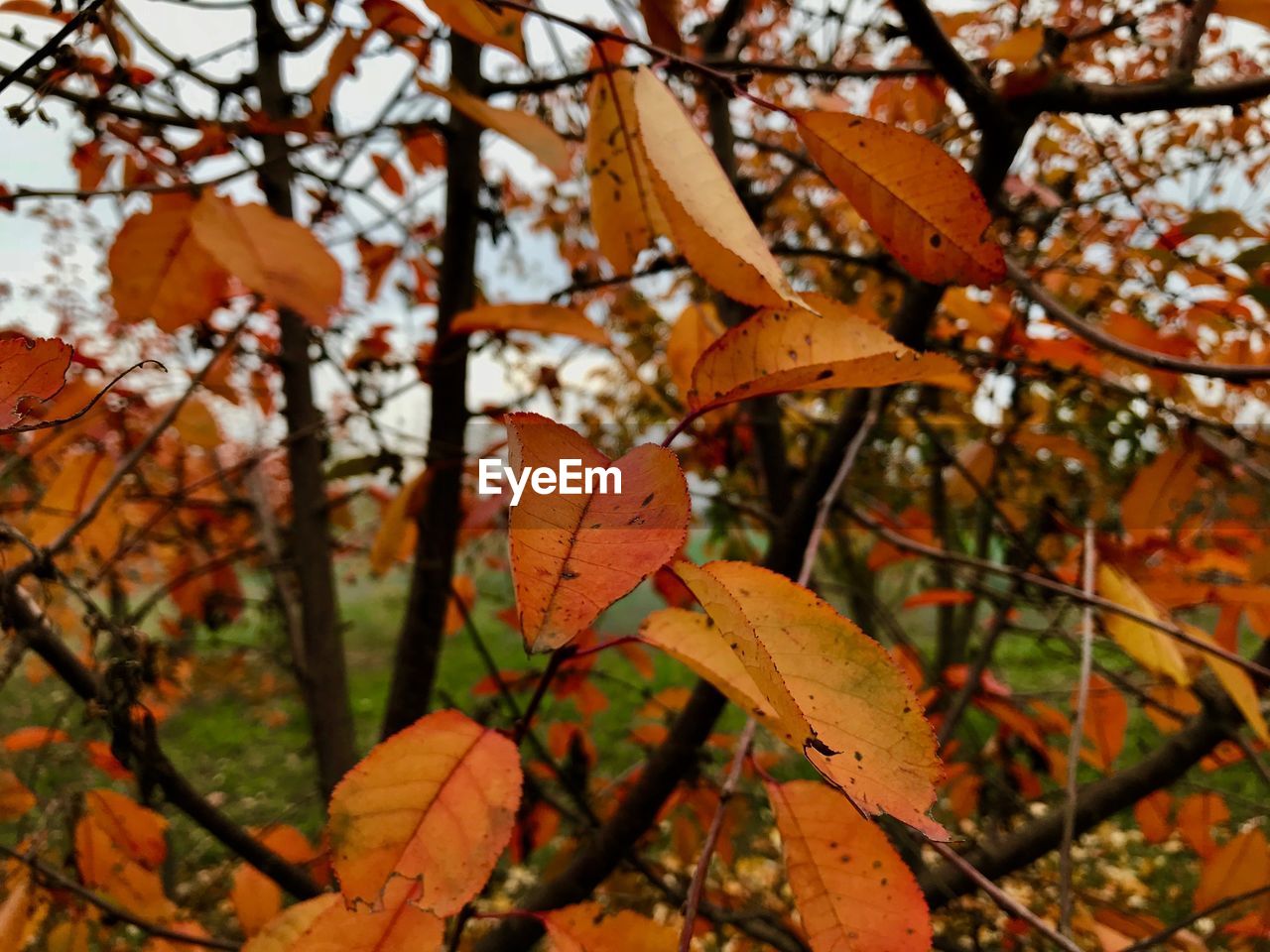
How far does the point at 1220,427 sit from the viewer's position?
80cm

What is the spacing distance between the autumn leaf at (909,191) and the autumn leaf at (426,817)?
347 millimetres

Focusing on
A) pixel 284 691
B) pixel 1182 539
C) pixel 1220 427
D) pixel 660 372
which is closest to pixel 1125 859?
pixel 1182 539

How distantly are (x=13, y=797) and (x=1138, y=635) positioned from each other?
50.6 inches

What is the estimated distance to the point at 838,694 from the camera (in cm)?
29

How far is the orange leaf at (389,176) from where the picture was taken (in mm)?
1237

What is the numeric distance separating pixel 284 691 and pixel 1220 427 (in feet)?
16.3

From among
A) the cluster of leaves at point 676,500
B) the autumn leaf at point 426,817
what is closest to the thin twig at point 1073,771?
the cluster of leaves at point 676,500

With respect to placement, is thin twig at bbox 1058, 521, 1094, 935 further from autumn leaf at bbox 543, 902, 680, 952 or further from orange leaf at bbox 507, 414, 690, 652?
orange leaf at bbox 507, 414, 690, 652

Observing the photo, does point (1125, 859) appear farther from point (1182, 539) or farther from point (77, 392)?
point (77, 392)

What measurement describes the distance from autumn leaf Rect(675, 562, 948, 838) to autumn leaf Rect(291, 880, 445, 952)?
19cm

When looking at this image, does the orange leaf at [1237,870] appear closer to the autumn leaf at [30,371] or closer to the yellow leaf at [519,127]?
the yellow leaf at [519,127]

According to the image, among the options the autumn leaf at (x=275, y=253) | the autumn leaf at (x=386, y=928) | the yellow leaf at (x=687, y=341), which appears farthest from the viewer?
the yellow leaf at (x=687, y=341)

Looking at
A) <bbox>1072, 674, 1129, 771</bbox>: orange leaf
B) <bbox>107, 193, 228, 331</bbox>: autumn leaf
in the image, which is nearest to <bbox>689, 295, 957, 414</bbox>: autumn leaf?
<bbox>107, 193, 228, 331</bbox>: autumn leaf

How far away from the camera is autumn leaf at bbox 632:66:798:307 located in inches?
12.9
